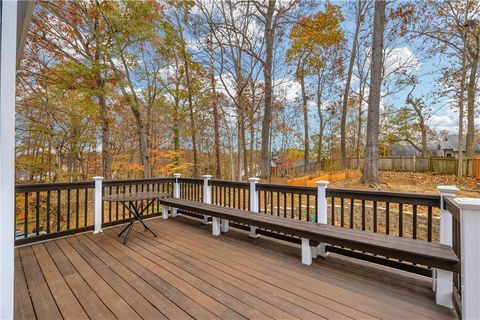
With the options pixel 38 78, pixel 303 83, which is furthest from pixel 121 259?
pixel 303 83

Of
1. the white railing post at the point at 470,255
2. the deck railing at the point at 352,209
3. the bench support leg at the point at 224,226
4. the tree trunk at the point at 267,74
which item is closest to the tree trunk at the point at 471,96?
the deck railing at the point at 352,209

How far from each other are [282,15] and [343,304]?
317 inches

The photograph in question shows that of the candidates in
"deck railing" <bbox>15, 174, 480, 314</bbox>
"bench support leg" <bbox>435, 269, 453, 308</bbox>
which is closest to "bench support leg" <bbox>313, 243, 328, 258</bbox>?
"deck railing" <bbox>15, 174, 480, 314</bbox>

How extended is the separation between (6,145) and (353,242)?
2.64 m

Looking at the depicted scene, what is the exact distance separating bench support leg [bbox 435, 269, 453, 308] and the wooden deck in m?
0.07

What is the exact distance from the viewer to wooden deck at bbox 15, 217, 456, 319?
177 centimetres

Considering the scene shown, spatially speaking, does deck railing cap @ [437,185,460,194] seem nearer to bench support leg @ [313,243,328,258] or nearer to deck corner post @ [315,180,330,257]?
deck corner post @ [315,180,330,257]

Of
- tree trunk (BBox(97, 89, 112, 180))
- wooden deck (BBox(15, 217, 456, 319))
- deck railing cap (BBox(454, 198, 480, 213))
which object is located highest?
tree trunk (BBox(97, 89, 112, 180))

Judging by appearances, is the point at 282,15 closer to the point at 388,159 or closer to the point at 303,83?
the point at 303,83

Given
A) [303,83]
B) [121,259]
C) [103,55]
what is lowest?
[121,259]

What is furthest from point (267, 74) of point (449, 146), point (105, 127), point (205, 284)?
point (449, 146)

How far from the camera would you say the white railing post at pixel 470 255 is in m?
1.41

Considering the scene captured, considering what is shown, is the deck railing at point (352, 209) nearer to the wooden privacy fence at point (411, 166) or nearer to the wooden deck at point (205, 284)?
the wooden deck at point (205, 284)

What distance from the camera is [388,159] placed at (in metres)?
15.9
